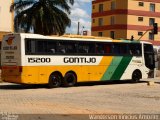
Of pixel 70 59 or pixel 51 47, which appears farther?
pixel 70 59

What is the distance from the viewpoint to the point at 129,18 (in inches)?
3167

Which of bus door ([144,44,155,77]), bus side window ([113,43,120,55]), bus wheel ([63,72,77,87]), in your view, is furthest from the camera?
bus door ([144,44,155,77])

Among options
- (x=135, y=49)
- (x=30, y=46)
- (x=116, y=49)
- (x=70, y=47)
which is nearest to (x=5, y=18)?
(x=135, y=49)

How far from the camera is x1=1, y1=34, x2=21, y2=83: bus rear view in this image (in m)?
23.6

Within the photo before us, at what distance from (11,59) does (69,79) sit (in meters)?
3.74

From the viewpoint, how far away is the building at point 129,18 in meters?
80.3

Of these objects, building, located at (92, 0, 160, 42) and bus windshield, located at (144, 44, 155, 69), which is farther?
building, located at (92, 0, 160, 42)

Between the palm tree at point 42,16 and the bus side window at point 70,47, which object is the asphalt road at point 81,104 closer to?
the bus side window at point 70,47

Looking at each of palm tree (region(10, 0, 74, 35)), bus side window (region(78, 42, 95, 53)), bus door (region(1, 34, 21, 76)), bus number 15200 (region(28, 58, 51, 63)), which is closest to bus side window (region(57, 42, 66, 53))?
bus number 15200 (region(28, 58, 51, 63))

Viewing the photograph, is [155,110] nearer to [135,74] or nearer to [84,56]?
[84,56]

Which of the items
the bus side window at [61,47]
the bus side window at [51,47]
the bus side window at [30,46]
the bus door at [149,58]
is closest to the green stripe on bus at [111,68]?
the bus door at [149,58]

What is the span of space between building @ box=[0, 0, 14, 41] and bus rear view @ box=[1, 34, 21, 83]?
19549 millimetres

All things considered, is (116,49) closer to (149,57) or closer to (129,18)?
(149,57)

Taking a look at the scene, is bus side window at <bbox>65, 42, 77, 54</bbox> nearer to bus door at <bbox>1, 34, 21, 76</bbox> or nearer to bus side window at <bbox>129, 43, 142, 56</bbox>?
bus door at <bbox>1, 34, 21, 76</bbox>
